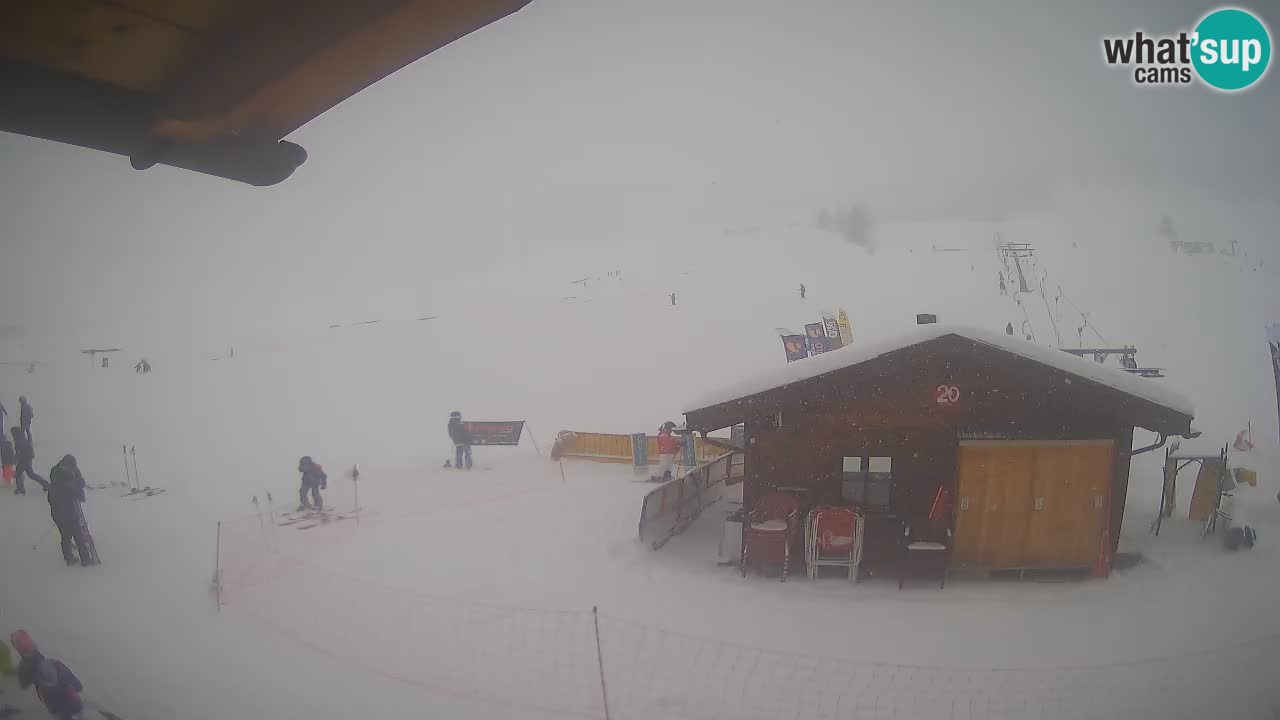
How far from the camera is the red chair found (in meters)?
7.76

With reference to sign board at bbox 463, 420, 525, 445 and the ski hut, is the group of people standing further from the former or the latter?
sign board at bbox 463, 420, 525, 445

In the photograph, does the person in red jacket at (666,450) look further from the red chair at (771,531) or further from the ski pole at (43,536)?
the ski pole at (43,536)

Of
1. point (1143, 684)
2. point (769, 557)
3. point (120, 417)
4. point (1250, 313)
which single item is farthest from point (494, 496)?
point (1250, 313)

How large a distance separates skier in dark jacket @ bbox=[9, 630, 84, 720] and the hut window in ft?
27.2

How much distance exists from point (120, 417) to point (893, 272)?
41937 millimetres

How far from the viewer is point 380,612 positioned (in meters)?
6.43

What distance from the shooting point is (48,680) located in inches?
172

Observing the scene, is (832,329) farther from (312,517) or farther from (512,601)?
(312,517)

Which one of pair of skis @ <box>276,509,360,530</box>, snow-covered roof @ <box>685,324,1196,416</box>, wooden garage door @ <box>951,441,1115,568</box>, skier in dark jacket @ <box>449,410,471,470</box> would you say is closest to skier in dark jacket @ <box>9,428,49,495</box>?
pair of skis @ <box>276,509,360,530</box>

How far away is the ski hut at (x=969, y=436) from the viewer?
7.45 metres

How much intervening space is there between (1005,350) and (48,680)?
32.9 ft

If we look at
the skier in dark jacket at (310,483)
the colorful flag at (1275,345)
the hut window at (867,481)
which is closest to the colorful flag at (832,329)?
the hut window at (867,481)

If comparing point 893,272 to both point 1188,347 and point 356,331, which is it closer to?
point 1188,347

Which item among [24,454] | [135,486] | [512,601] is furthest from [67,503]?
[512,601]
